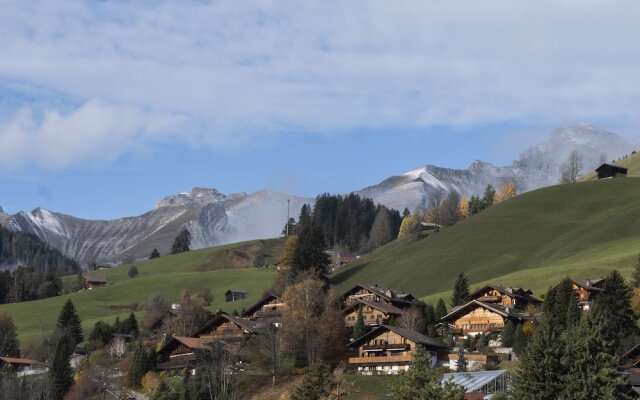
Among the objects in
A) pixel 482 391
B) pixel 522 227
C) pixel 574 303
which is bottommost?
pixel 482 391

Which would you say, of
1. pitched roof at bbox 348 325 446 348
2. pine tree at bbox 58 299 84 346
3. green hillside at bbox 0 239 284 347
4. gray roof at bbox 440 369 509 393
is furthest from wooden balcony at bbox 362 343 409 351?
green hillside at bbox 0 239 284 347

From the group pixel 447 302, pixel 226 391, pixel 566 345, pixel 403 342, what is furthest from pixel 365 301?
pixel 566 345

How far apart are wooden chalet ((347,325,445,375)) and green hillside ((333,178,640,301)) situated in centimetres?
3248

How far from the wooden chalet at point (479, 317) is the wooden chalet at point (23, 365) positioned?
1850 inches

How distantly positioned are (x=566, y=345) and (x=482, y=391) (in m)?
19.0

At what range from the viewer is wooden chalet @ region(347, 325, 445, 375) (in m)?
91.0

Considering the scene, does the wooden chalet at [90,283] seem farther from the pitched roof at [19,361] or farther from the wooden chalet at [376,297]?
the wooden chalet at [376,297]

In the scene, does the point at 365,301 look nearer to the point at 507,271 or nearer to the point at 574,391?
the point at 507,271

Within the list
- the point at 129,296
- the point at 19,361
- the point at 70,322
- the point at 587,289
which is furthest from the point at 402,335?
the point at 129,296

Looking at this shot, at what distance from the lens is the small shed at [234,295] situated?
538 feet

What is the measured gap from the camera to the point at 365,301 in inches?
4779

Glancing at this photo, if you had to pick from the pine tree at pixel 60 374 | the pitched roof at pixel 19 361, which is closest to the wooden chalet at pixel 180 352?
the pine tree at pixel 60 374

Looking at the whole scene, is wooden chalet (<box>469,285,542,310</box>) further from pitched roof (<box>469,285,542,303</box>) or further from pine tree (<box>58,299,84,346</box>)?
pine tree (<box>58,299,84,346</box>)

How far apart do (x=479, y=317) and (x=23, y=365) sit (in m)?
53.4
